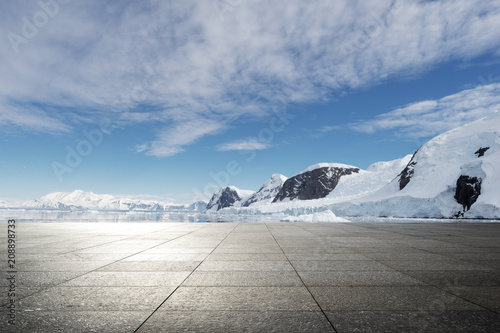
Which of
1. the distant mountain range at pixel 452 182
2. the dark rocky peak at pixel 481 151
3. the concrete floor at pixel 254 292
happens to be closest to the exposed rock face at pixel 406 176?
the distant mountain range at pixel 452 182

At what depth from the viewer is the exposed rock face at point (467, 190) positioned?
6500cm

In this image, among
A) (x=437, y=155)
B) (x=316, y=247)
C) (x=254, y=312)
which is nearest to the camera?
(x=254, y=312)

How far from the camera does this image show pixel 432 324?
11.8ft

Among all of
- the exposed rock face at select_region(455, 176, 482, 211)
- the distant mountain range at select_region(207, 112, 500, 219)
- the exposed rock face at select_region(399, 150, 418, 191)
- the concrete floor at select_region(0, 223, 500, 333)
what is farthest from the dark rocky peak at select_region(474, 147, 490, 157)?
the concrete floor at select_region(0, 223, 500, 333)

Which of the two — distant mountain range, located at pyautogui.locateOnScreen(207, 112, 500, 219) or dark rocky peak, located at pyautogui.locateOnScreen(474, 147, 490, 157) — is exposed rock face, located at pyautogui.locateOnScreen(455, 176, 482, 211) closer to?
distant mountain range, located at pyautogui.locateOnScreen(207, 112, 500, 219)

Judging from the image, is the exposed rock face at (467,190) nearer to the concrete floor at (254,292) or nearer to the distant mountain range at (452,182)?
the distant mountain range at (452,182)

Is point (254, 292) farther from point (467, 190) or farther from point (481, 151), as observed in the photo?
point (481, 151)

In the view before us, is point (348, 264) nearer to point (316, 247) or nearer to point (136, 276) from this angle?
point (316, 247)

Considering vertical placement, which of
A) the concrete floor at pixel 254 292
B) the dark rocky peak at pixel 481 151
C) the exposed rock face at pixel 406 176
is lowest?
the concrete floor at pixel 254 292

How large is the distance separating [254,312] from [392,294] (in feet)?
7.88

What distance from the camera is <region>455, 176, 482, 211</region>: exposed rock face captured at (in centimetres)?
6500

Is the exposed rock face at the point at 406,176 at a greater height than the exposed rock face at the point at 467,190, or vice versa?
the exposed rock face at the point at 406,176

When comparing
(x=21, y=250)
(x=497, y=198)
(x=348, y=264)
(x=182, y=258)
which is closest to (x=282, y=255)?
(x=348, y=264)

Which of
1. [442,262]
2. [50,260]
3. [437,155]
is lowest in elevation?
[442,262]
